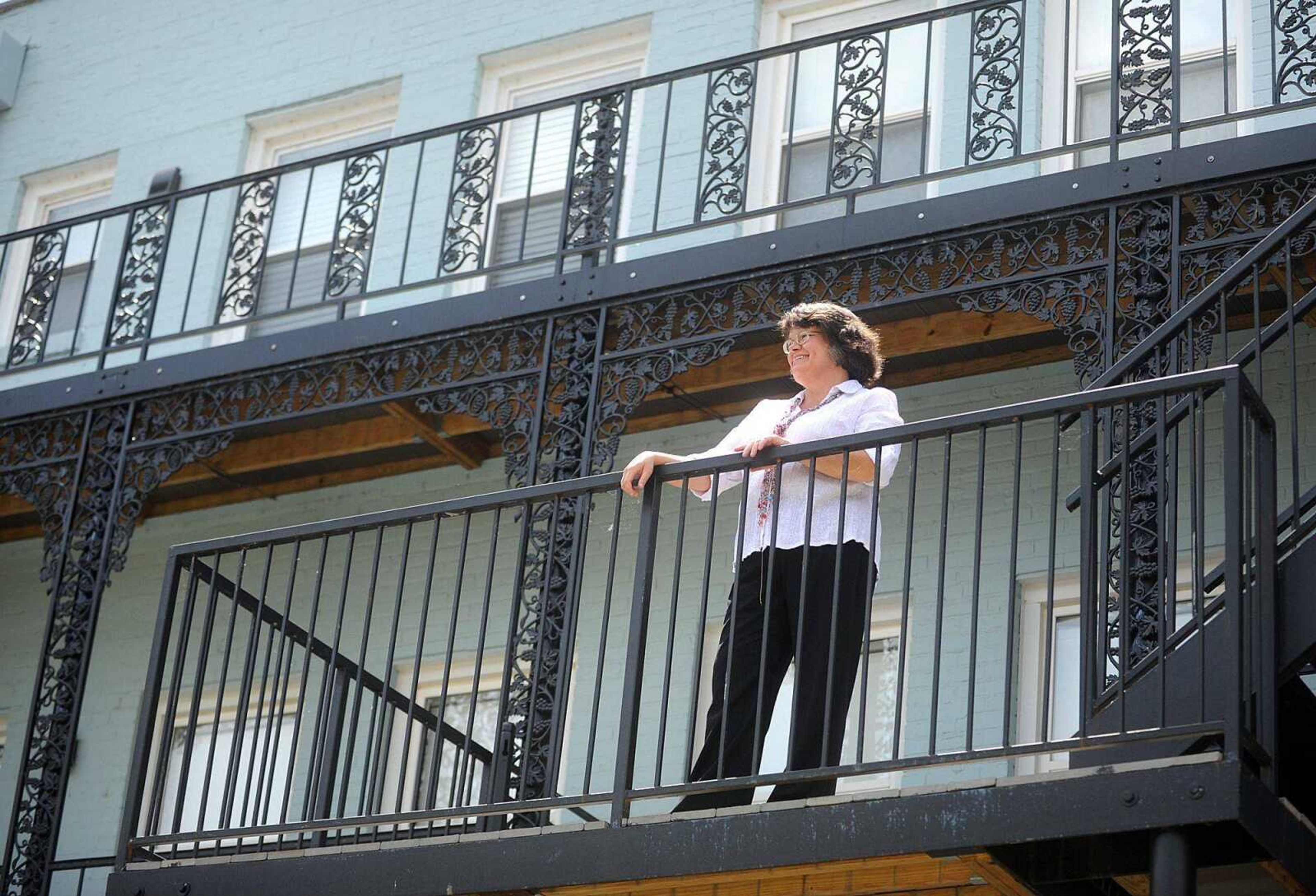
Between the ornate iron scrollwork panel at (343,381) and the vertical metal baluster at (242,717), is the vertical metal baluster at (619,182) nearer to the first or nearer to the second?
the ornate iron scrollwork panel at (343,381)

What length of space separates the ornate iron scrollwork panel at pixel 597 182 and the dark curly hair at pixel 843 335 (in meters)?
2.63

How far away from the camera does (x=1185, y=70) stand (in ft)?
31.5

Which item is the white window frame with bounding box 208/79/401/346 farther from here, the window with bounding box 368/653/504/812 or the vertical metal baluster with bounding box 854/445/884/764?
the vertical metal baluster with bounding box 854/445/884/764

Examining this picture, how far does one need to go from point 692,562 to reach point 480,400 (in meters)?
1.59

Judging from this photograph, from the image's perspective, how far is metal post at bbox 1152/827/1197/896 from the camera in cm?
489

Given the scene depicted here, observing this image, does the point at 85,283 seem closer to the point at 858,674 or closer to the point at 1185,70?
the point at 858,674

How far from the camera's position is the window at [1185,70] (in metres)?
9.45

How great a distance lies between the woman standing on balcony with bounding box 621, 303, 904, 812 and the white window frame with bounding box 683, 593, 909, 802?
272 centimetres

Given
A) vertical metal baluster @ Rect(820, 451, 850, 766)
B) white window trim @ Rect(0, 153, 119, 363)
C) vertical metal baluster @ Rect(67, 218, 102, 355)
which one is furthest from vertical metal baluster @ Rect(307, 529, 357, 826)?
white window trim @ Rect(0, 153, 119, 363)

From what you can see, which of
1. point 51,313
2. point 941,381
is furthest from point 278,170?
point 941,381

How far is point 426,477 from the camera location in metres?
10.7

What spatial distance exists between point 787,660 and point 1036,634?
3.22 metres

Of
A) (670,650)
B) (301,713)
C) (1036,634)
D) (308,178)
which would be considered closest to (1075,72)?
(1036,634)

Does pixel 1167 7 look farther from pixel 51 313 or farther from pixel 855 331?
pixel 51 313
